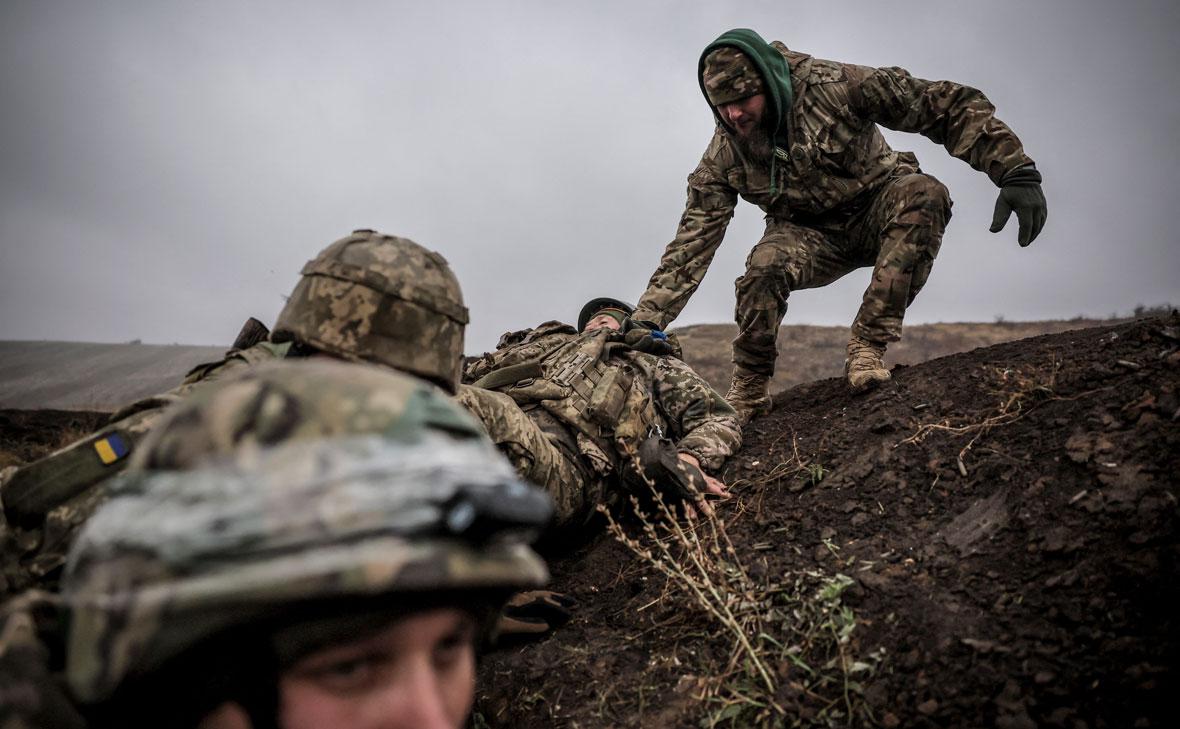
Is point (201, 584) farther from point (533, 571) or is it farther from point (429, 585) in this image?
point (533, 571)

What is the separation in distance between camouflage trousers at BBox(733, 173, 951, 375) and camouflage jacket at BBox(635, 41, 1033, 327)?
0.56 feet

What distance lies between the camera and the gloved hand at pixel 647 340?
15.4 feet

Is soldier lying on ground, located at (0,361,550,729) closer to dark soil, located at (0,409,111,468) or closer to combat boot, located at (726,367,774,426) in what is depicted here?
combat boot, located at (726,367,774,426)

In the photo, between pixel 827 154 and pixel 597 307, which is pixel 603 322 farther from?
pixel 827 154

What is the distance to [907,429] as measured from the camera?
3.30 metres

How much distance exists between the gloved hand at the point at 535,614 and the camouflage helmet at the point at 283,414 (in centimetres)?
158

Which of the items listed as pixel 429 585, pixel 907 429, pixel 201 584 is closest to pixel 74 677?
pixel 201 584

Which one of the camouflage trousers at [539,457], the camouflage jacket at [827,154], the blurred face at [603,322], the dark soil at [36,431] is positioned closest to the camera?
the camouflage trousers at [539,457]

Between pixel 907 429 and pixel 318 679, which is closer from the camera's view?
pixel 318 679

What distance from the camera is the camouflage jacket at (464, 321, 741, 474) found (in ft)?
12.9

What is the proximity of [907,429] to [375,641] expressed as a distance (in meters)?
2.84

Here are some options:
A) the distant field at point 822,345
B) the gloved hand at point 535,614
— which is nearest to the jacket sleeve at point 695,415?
the gloved hand at point 535,614

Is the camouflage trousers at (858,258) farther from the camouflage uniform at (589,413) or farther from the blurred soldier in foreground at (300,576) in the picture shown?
the blurred soldier in foreground at (300,576)

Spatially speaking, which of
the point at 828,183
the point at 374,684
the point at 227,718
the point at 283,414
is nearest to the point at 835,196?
the point at 828,183
